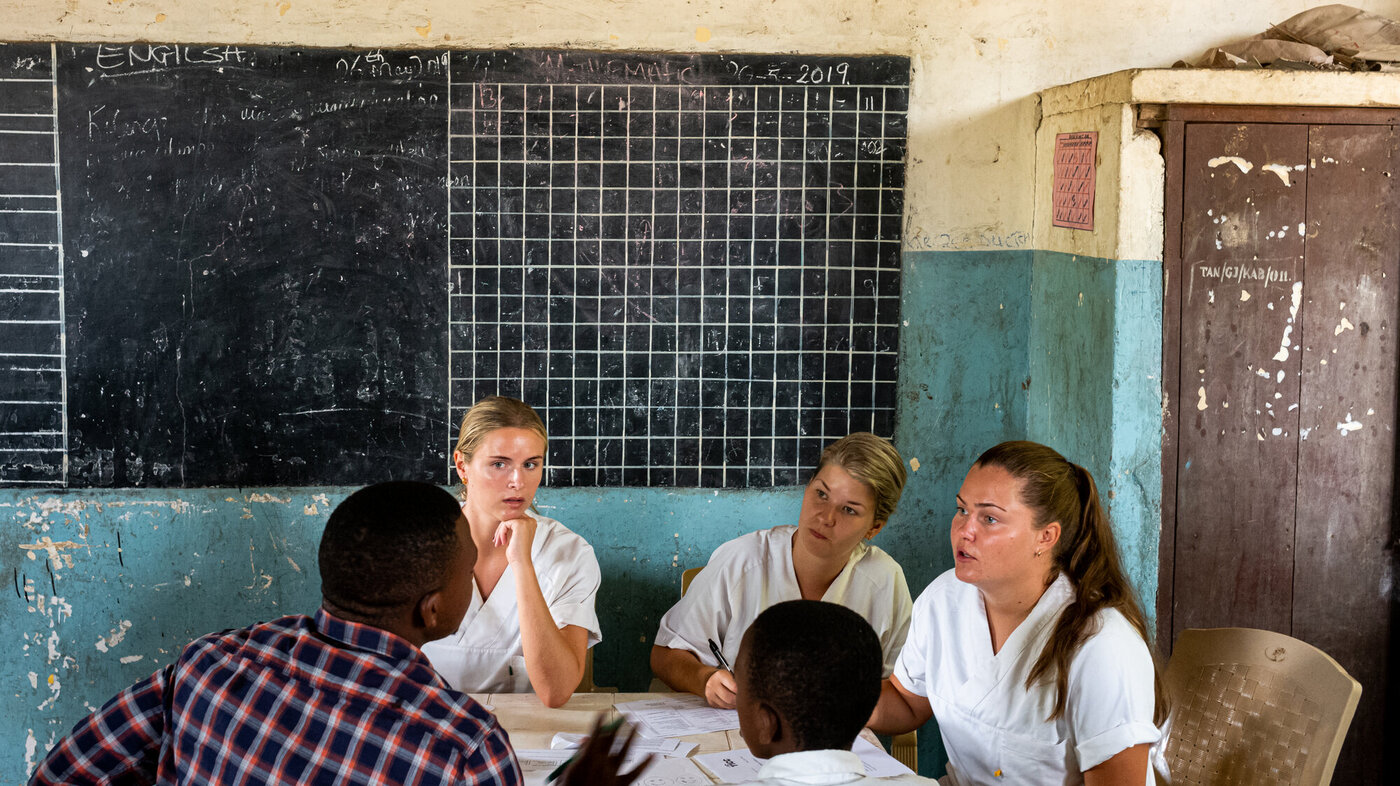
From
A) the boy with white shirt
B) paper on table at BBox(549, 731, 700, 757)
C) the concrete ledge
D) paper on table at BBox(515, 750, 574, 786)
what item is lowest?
paper on table at BBox(549, 731, 700, 757)

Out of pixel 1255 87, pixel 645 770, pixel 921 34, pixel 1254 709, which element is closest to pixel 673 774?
pixel 645 770

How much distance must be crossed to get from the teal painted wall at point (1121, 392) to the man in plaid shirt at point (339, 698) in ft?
6.77

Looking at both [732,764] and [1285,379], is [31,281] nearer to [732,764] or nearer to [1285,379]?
[732,764]

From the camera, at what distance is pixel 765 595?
9.52 ft

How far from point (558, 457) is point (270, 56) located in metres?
1.48

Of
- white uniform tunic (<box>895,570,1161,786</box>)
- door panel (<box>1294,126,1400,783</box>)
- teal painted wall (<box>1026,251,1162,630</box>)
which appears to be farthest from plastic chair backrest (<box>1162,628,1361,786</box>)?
door panel (<box>1294,126,1400,783</box>)

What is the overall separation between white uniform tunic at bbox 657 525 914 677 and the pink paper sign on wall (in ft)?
3.82

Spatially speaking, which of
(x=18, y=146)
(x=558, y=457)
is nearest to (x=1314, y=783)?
(x=558, y=457)

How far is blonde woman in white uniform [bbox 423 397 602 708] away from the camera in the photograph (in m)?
2.75

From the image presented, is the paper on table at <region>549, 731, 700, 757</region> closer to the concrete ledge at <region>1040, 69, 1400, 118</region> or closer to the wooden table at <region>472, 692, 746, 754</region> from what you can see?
the wooden table at <region>472, 692, 746, 754</region>

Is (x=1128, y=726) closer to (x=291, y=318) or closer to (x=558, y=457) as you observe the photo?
(x=558, y=457)

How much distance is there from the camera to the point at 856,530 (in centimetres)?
283

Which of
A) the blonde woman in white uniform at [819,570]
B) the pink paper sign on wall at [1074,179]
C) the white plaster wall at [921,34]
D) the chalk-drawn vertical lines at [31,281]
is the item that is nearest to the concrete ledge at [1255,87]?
the pink paper sign on wall at [1074,179]

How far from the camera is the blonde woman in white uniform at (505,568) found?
2750mm
